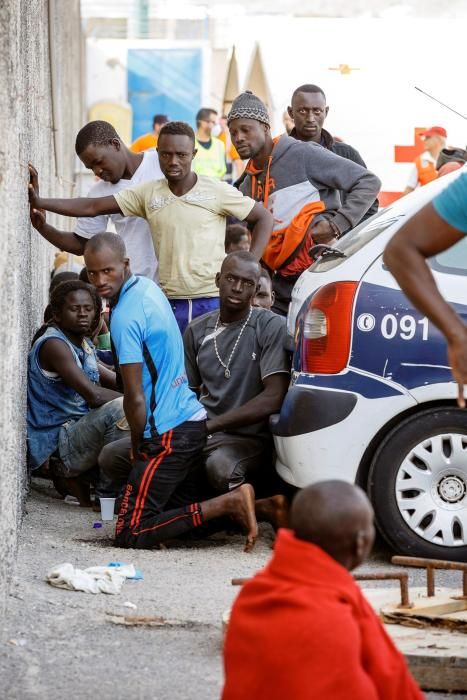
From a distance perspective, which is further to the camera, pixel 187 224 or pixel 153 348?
pixel 187 224

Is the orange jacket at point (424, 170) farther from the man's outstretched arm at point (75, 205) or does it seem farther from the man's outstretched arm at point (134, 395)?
the man's outstretched arm at point (134, 395)

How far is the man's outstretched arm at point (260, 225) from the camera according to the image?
702 centimetres

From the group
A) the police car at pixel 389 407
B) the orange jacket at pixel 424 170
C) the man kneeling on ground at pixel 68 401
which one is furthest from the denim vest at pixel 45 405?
the orange jacket at pixel 424 170

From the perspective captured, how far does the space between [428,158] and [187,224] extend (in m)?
7.88

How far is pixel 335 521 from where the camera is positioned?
297 centimetres

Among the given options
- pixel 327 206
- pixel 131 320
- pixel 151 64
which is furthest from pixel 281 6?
pixel 131 320

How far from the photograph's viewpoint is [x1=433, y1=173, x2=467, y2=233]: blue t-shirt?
11.9 ft

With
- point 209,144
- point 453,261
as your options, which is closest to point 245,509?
point 453,261

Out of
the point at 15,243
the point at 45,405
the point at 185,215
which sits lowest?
the point at 45,405

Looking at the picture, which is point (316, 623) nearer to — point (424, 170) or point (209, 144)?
point (424, 170)

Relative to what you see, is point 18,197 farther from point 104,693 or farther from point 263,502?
point 104,693

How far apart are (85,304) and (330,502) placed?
4.55 metres

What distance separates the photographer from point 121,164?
7.27 metres

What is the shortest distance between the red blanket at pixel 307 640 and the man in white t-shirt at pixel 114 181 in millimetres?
4387
